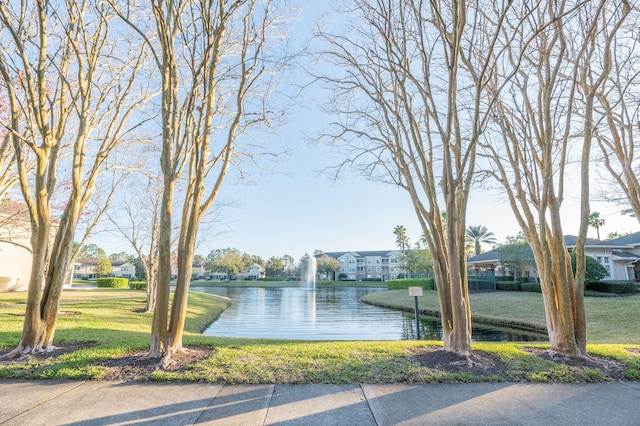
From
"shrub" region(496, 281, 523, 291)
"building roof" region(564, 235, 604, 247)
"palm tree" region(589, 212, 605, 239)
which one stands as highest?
"palm tree" region(589, 212, 605, 239)

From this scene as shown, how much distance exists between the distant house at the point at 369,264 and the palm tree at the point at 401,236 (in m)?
5.08

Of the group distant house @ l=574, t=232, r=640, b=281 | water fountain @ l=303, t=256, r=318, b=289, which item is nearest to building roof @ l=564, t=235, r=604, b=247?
distant house @ l=574, t=232, r=640, b=281

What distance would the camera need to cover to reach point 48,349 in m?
5.24

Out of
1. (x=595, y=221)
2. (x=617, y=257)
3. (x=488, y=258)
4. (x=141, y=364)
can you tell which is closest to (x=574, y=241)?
(x=617, y=257)

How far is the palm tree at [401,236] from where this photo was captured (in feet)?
208

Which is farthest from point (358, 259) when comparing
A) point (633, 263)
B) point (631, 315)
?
point (631, 315)

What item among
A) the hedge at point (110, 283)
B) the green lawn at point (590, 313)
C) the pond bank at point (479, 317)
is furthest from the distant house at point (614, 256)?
the hedge at point (110, 283)

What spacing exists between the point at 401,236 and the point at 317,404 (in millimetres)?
61962

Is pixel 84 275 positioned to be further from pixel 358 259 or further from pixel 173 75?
pixel 173 75

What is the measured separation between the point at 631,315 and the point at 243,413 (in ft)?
49.8

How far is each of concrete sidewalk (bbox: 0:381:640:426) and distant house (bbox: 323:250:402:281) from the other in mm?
66178

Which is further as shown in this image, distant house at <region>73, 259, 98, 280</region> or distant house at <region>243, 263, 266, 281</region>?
distant house at <region>243, 263, 266, 281</region>

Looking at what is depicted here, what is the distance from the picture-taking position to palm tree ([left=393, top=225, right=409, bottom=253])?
208 ft

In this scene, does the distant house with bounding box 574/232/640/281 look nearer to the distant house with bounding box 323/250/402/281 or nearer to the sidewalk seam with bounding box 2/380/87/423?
the sidewalk seam with bounding box 2/380/87/423
